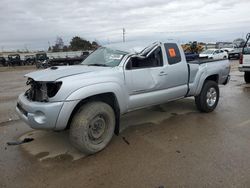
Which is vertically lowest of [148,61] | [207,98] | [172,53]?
[207,98]

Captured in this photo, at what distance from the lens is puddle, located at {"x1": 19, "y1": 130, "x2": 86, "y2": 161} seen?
4301 millimetres

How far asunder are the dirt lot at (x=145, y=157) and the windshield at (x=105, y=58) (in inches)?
55.6

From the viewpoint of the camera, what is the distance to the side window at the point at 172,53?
5665 mm

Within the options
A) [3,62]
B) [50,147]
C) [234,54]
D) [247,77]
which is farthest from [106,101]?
[3,62]

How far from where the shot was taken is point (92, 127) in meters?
4.30

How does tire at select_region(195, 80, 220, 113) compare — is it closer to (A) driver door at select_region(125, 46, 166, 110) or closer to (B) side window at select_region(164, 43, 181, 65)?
(B) side window at select_region(164, 43, 181, 65)

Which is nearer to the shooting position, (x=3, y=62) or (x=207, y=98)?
(x=207, y=98)

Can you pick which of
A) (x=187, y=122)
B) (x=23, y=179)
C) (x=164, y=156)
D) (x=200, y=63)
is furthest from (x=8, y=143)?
(x=200, y=63)

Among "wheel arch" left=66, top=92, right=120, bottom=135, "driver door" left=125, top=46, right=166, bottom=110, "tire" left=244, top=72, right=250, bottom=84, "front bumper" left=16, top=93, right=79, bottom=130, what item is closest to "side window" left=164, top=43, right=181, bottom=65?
"driver door" left=125, top=46, right=166, bottom=110

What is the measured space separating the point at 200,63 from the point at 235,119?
151 cm

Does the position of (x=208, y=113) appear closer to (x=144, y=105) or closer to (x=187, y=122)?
(x=187, y=122)

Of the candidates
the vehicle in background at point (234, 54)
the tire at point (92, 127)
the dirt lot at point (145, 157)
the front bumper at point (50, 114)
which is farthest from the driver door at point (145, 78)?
the vehicle in background at point (234, 54)

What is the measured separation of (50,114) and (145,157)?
1572mm

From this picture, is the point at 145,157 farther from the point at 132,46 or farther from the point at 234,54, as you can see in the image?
the point at 234,54
